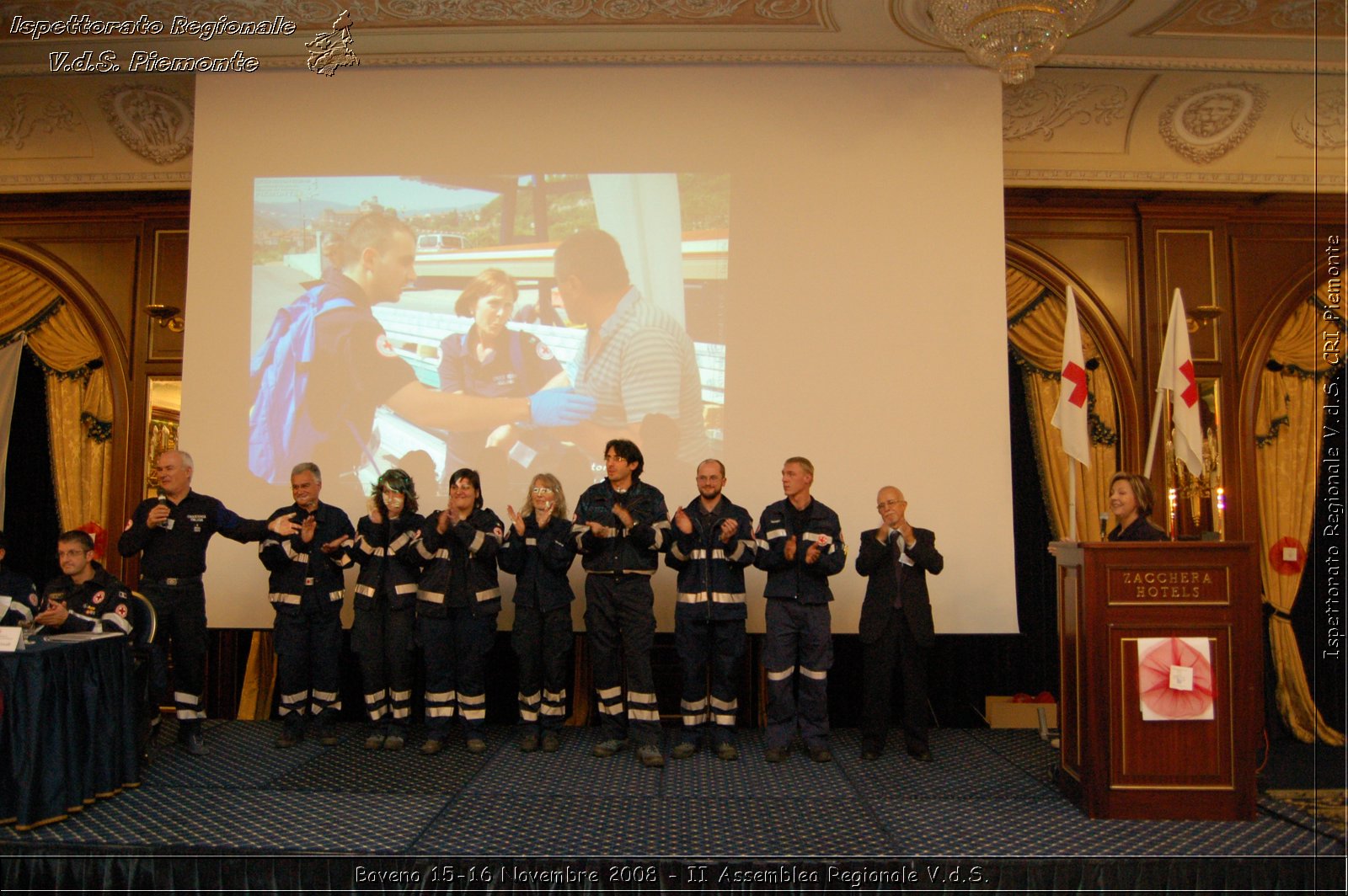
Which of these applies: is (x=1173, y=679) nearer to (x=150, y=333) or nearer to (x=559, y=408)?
(x=559, y=408)

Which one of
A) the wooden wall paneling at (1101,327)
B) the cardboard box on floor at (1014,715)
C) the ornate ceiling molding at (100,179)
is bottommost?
the cardboard box on floor at (1014,715)

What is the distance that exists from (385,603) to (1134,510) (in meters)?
4.03

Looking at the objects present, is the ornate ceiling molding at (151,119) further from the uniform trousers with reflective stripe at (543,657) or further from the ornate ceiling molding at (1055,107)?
the ornate ceiling molding at (1055,107)

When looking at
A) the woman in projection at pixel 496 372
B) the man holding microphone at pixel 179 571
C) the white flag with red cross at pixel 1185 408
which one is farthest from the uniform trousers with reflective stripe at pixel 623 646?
the white flag with red cross at pixel 1185 408

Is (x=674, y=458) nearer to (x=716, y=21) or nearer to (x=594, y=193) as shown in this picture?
(x=594, y=193)

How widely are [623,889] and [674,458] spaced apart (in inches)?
114

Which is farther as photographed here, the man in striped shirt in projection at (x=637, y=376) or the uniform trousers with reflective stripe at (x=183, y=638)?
the man in striped shirt in projection at (x=637, y=376)

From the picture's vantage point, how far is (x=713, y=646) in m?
4.96

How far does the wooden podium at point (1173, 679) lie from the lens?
3846mm

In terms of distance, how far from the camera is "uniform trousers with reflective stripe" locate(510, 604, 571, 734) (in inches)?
195

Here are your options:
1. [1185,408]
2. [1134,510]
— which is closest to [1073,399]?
[1185,408]

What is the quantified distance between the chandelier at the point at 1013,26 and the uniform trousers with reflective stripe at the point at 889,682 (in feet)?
10.3

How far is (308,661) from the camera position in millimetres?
5172

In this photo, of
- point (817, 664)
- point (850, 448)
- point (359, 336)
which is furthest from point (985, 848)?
point (359, 336)
